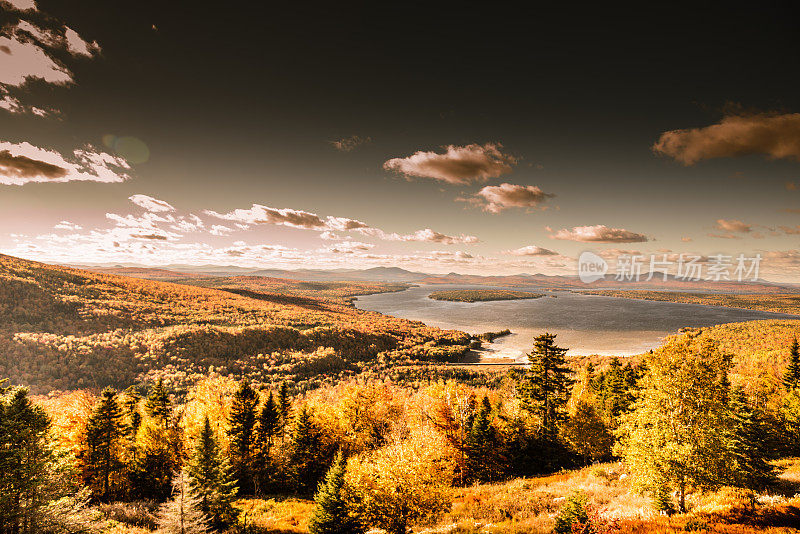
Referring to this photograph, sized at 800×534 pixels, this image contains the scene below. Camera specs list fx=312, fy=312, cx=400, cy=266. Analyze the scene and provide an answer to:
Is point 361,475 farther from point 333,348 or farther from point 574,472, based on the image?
point 333,348

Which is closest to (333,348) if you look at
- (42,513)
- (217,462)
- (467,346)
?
(467,346)

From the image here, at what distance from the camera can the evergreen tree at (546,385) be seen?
3441cm

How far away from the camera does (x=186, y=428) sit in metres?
41.5

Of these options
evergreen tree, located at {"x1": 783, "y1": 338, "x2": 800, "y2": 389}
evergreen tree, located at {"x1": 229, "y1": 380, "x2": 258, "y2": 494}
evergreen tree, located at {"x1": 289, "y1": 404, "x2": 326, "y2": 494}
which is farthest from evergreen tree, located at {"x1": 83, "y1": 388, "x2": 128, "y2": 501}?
evergreen tree, located at {"x1": 783, "y1": 338, "x2": 800, "y2": 389}

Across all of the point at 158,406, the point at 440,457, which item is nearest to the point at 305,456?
the point at 440,457

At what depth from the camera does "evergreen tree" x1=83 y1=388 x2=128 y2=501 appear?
33.7 meters

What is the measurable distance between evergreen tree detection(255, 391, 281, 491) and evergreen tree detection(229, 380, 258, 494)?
0.84 m

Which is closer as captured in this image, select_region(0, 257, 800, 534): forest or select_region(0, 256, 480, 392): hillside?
select_region(0, 257, 800, 534): forest

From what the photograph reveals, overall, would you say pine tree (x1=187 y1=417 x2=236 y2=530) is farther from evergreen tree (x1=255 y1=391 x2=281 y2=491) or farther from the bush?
the bush

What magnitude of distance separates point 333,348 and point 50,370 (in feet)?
366

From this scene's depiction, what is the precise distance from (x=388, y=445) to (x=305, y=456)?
11115 millimetres

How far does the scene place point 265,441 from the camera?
4000 cm

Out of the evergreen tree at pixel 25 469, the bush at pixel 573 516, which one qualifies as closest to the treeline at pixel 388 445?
the evergreen tree at pixel 25 469

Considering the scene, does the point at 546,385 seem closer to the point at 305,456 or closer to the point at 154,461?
the point at 305,456
